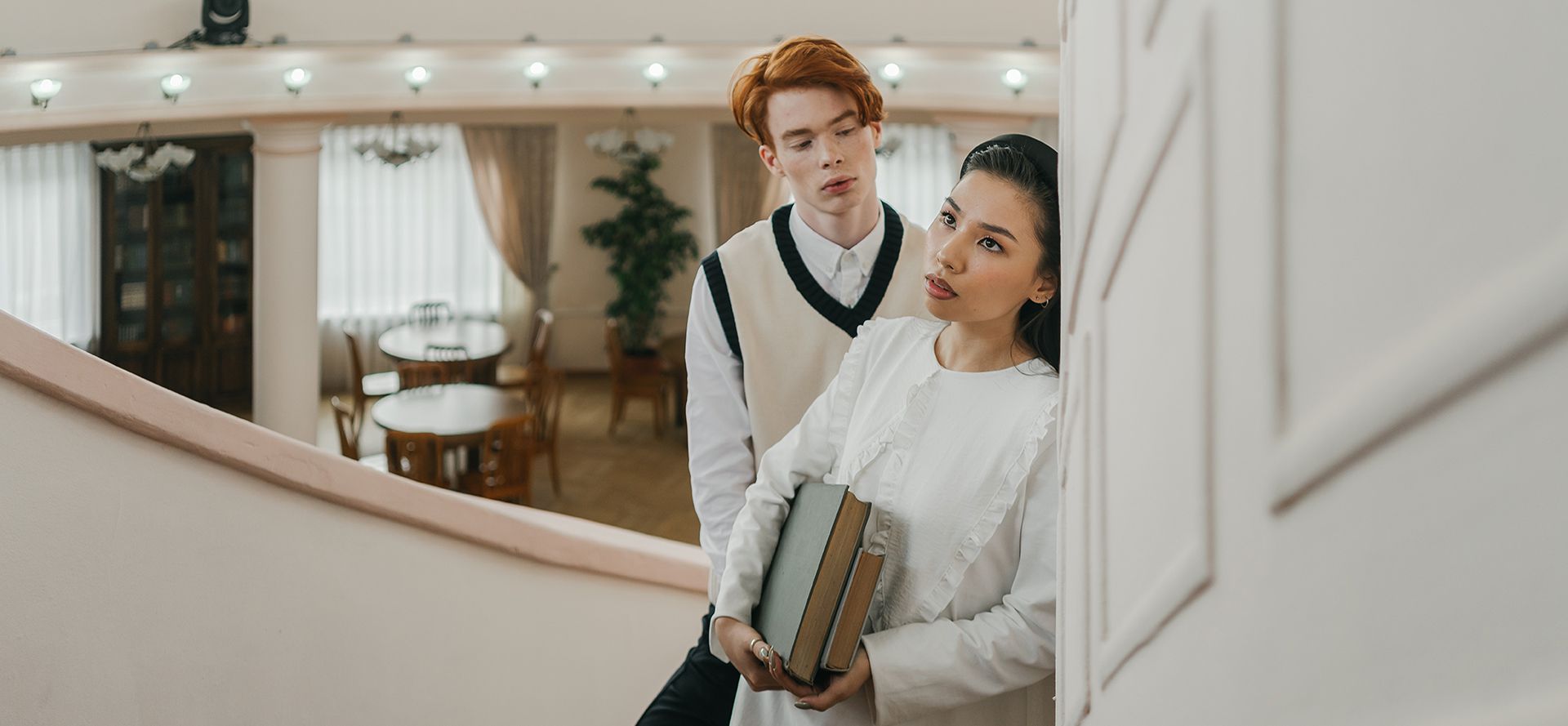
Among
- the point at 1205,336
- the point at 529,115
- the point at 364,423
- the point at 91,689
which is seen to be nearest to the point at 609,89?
the point at 529,115

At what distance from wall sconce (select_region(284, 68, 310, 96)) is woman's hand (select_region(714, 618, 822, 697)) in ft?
22.0

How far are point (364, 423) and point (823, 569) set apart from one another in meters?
10.7

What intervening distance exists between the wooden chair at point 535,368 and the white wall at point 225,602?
7.16m

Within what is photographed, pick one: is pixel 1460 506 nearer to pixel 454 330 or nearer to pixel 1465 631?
pixel 1465 631

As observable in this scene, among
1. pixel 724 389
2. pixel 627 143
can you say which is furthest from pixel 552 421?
pixel 724 389

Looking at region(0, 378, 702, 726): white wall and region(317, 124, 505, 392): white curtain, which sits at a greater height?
region(317, 124, 505, 392): white curtain

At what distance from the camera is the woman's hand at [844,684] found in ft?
4.61

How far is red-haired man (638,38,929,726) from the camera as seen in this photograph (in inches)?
77.0

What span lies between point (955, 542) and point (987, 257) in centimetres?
32

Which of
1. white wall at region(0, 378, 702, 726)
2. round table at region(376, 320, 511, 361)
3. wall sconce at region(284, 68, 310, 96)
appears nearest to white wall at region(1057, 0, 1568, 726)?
white wall at region(0, 378, 702, 726)

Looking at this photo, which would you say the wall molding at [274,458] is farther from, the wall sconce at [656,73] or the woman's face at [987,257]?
the wall sconce at [656,73]

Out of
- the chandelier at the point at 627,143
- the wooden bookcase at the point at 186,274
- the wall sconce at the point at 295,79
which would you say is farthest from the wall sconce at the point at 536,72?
the wooden bookcase at the point at 186,274

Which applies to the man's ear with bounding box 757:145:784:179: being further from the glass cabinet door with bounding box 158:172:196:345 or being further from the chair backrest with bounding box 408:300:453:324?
the glass cabinet door with bounding box 158:172:196:345

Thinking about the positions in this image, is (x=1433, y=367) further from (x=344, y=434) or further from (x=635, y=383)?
(x=635, y=383)
